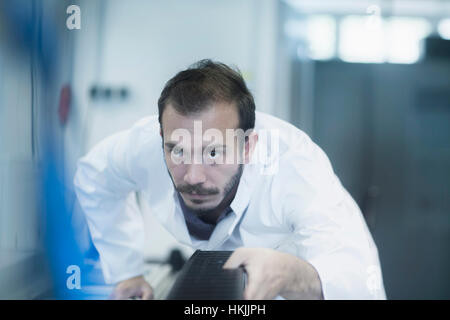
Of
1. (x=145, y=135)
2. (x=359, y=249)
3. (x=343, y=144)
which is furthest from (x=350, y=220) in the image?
(x=145, y=135)

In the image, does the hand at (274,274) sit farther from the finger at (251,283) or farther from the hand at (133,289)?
the hand at (133,289)

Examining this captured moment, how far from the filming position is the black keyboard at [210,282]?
109 centimetres

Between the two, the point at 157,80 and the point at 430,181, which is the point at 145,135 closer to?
the point at 157,80

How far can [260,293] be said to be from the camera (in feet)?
3.59

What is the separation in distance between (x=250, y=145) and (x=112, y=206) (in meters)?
0.36

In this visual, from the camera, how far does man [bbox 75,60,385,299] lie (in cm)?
110

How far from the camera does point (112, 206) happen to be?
122cm

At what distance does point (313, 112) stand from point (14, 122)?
0.71 m

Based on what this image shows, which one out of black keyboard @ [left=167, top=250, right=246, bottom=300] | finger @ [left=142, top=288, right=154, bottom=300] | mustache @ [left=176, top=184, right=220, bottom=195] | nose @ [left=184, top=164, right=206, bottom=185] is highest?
nose @ [left=184, top=164, right=206, bottom=185]

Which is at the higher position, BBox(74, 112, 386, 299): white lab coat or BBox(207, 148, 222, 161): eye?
BBox(207, 148, 222, 161): eye

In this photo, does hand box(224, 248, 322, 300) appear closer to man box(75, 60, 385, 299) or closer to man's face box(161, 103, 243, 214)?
man box(75, 60, 385, 299)

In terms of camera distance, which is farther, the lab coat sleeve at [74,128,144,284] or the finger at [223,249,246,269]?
the lab coat sleeve at [74,128,144,284]

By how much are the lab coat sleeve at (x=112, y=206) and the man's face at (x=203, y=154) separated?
123 mm
